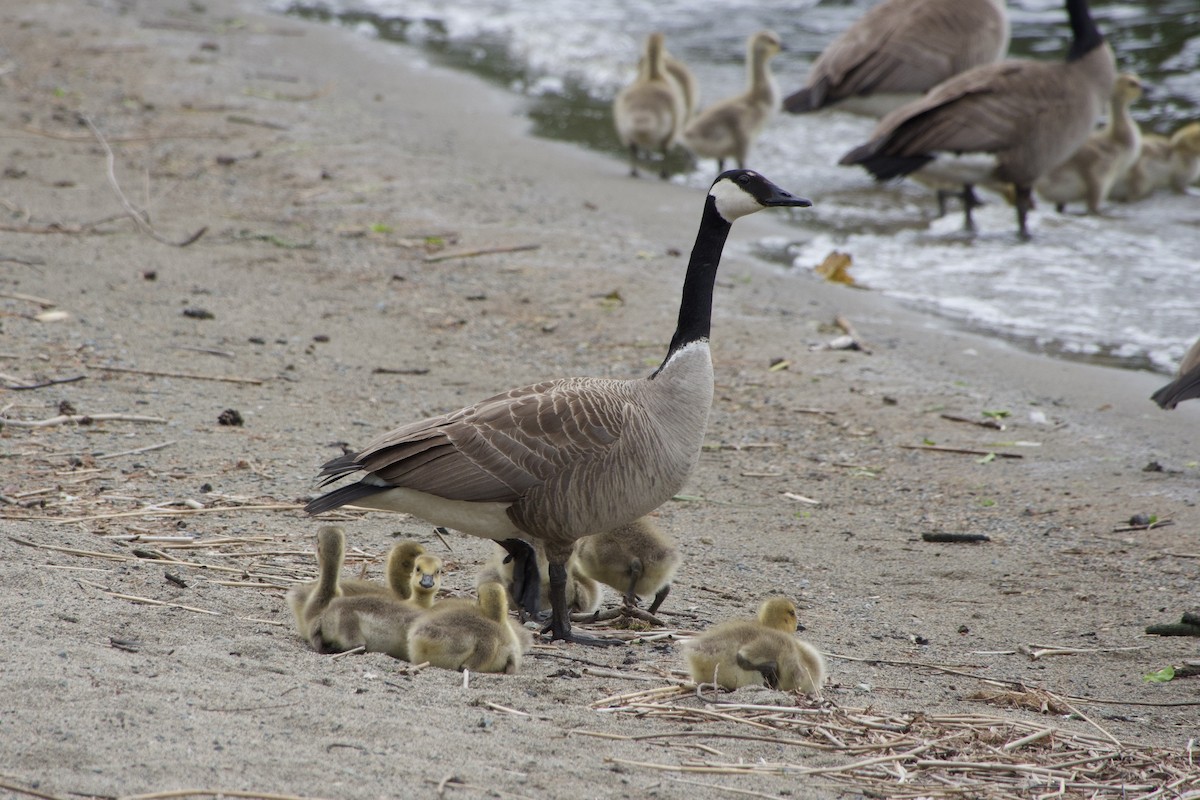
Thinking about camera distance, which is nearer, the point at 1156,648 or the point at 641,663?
the point at 641,663

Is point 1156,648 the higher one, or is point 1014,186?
point 1014,186

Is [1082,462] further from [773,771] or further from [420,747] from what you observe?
[420,747]

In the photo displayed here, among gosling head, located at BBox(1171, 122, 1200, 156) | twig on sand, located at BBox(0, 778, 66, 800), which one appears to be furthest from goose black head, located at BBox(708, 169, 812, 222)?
gosling head, located at BBox(1171, 122, 1200, 156)

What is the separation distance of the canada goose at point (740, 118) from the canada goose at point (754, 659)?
10348mm

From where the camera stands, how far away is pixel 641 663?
4.54 metres

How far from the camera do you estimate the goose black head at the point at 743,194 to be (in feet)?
17.4

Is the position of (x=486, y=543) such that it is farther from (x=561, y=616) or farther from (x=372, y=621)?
(x=372, y=621)

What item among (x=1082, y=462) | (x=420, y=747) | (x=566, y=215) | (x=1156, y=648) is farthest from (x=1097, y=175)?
(x=420, y=747)

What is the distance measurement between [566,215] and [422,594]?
7314 millimetres

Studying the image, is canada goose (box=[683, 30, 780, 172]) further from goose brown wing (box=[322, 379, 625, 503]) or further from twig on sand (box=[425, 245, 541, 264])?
goose brown wing (box=[322, 379, 625, 503])

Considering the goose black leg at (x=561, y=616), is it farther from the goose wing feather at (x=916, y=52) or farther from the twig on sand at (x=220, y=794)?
the goose wing feather at (x=916, y=52)

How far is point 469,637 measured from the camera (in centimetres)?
423

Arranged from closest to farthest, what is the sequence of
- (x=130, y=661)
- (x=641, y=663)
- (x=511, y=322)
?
(x=130, y=661)
(x=641, y=663)
(x=511, y=322)

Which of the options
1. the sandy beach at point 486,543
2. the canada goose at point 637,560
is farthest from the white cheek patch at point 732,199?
the sandy beach at point 486,543
